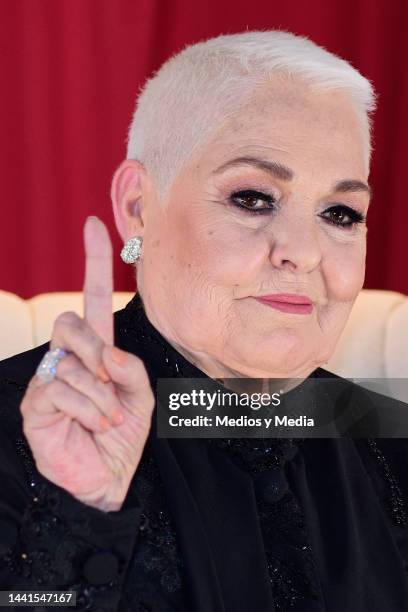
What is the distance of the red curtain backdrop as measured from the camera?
2.49m

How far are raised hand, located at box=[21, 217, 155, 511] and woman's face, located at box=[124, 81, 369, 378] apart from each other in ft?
1.04

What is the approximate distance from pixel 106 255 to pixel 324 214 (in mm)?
478

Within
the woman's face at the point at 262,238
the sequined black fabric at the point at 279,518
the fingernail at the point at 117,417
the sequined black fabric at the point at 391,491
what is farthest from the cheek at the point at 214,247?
the sequined black fabric at the point at 391,491

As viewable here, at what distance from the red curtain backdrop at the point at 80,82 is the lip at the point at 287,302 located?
1356 mm

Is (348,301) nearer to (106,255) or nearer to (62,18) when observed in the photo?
(106,255)

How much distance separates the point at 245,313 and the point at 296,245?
4.8 inches

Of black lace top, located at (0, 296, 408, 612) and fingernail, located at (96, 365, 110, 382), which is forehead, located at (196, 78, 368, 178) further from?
fingernail, located at (96, 365, 110, 382)

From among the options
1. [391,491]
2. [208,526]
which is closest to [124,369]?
[208,526]

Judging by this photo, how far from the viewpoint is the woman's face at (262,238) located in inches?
50.2

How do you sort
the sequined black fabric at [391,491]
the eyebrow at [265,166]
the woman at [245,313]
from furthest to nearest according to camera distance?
the sequined black fabric at [391,491] < the eyebrow at [265,166] < the woman at [245,313]

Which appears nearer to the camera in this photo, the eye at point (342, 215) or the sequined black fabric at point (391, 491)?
the eye at point (342, 215)

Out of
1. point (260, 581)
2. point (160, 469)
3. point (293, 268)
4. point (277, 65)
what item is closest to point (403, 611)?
point (260, 581)

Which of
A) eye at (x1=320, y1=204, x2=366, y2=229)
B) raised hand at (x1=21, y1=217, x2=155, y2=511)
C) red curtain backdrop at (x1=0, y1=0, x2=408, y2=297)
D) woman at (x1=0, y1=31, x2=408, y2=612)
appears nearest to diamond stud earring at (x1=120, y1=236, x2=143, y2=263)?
woman at (x1=0, y1=31, x2=408, y2=612)

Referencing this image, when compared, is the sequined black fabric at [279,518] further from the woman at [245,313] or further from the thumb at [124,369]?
the thumb at [124,369]
